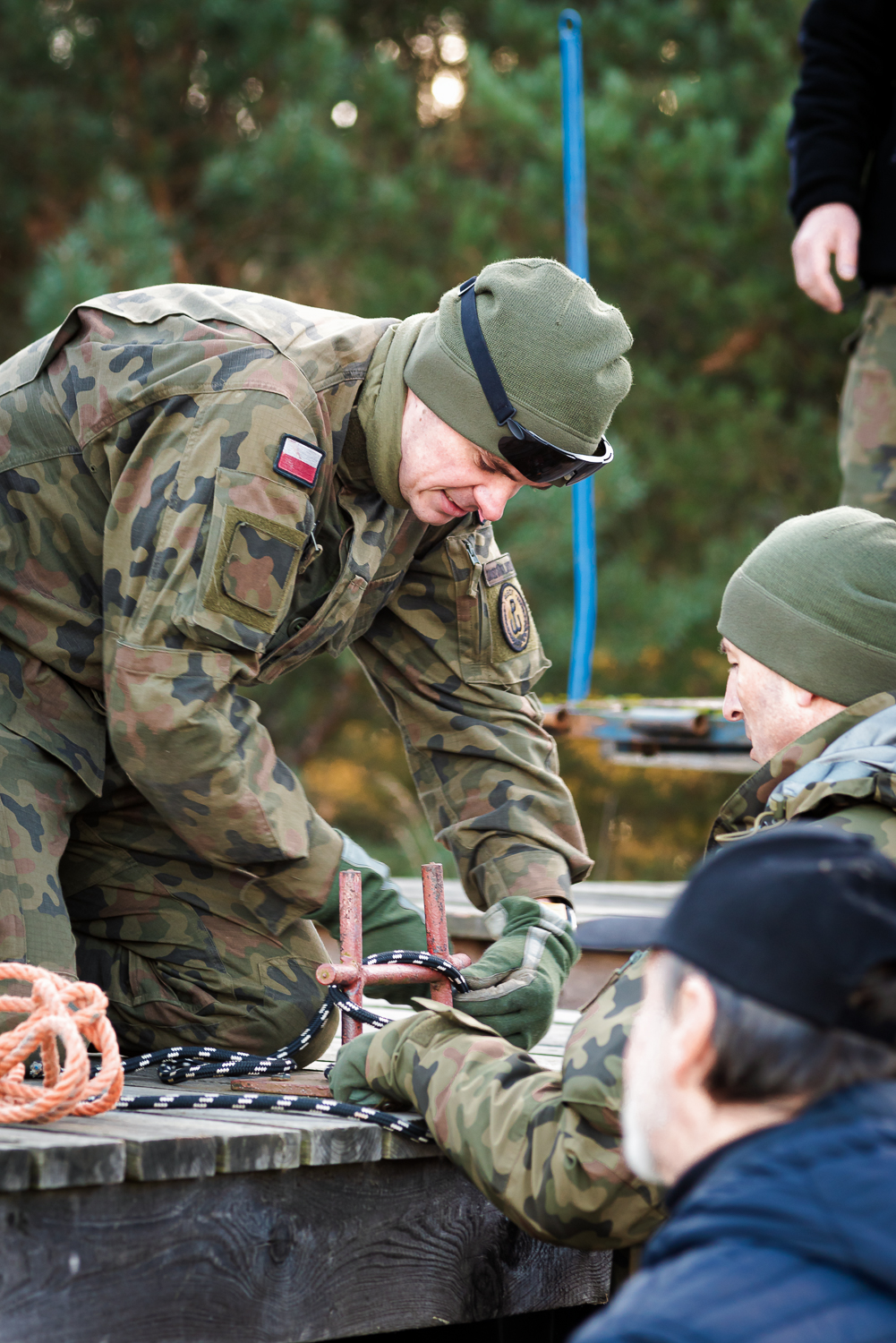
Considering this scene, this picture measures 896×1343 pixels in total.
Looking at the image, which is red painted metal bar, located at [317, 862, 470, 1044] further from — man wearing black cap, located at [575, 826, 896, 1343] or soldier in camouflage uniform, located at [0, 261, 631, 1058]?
man wearing black cap, located at [575, 826, 896, 1343]

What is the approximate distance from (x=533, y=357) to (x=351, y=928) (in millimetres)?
970

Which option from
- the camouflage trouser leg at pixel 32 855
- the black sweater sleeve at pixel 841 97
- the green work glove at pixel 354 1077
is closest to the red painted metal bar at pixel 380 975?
the green work glove at pixel 354 1077

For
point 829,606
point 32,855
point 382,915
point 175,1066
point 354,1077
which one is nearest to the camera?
point 829,606

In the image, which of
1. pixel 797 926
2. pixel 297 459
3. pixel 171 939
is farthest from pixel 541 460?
pixel 797 926

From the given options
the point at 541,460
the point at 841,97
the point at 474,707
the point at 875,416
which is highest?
the point at 841,97

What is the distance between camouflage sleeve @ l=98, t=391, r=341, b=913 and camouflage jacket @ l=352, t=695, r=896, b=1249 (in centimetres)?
59

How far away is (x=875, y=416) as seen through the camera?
13.6 feet

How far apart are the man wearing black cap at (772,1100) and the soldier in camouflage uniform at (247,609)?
134 centimetres

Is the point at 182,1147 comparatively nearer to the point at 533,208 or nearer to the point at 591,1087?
the point at 591,1087

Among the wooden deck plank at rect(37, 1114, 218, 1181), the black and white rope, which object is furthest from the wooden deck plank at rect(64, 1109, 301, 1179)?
the black and white rope

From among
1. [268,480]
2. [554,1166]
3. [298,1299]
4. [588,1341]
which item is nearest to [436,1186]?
[298,1299]

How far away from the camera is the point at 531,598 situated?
7938 millimetres

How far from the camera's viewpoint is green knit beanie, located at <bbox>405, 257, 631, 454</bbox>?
2.60 metres

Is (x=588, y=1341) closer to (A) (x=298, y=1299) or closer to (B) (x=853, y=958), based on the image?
(B) (x=853, y=958)
